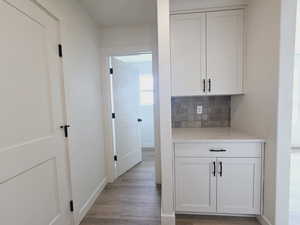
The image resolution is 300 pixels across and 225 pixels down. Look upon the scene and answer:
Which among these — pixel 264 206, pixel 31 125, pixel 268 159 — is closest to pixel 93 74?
pixel 31 125

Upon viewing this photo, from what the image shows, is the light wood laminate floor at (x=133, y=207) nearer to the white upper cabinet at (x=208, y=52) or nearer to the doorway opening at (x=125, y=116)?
the doorway opening at (x=125, y=116)

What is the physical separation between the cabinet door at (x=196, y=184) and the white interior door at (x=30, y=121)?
1222 mm

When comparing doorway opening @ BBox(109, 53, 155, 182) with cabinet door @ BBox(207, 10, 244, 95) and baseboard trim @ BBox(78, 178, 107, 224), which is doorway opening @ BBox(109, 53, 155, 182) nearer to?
baseboard trim @ BBox(78, 178, 107, 224)

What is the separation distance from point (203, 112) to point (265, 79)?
0.96 m

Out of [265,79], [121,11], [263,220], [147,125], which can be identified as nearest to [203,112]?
[265,79]

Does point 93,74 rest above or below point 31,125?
above

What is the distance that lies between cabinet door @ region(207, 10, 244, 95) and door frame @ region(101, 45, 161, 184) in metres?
0.89

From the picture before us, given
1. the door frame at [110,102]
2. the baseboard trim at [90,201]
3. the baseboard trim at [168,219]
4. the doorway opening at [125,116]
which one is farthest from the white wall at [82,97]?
the baseboard trim at [168,219]

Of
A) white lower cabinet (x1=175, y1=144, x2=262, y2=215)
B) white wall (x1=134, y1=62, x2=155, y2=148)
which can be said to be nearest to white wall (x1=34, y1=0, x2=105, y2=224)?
white lower cabinet (x1=175, y1=144, x2=262, y2=215)

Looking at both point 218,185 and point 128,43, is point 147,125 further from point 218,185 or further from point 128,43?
point 218,185

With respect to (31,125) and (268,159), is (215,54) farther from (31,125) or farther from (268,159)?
(31,125)

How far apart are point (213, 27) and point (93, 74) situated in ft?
5.59

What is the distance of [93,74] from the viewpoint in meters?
2.51

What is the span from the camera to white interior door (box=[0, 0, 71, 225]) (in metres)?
1.16
